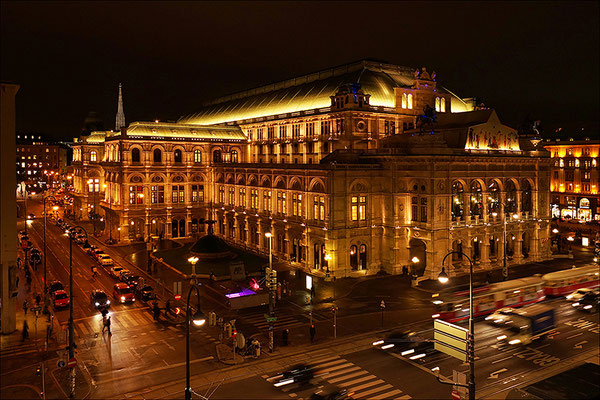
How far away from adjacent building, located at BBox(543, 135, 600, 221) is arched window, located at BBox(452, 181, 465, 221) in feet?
216

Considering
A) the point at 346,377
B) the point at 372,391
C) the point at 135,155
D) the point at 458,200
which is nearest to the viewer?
the point at 372,391

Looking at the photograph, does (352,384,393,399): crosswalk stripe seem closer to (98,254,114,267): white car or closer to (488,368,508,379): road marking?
(488,368,508,379): road marking

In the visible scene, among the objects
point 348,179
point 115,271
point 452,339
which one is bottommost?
point 115,271

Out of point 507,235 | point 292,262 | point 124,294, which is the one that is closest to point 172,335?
point 124,294

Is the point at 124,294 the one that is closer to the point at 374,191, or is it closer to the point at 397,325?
the point at 397,325

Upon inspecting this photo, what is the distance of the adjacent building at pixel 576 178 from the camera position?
11369 centimetres

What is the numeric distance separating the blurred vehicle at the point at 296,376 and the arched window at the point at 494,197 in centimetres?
4451

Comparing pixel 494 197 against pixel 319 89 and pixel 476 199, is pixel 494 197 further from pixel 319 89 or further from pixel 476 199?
pixel 319 89

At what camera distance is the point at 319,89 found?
8775 cm

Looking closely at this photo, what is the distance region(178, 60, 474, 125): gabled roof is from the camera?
81.2 metres

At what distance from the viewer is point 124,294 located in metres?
52.2

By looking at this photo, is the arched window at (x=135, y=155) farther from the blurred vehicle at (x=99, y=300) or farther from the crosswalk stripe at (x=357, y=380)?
the crosswalk stripe at (x=357, y=380)

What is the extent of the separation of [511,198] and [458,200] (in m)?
12.2

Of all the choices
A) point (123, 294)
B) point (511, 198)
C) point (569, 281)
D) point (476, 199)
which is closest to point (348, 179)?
point (476, 199)
